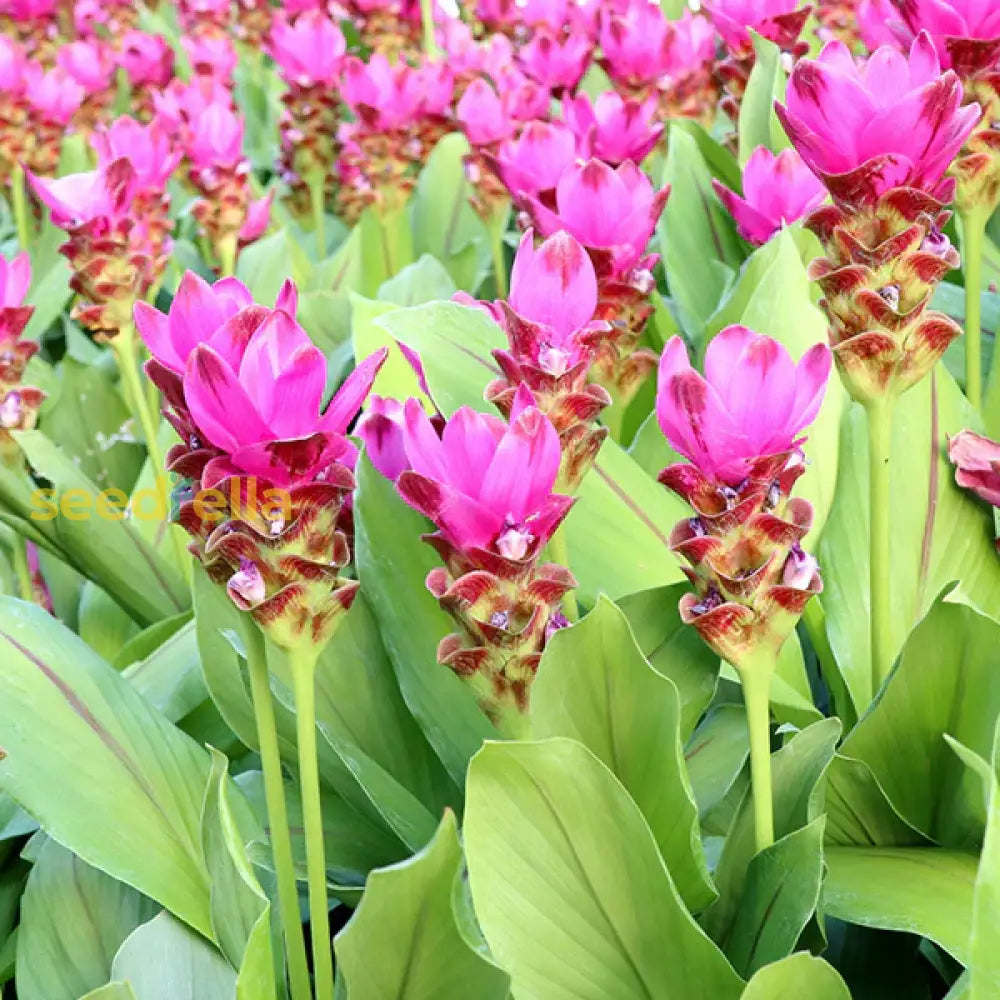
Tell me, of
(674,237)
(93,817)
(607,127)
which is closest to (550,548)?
(93,817)

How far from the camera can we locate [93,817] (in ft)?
2.94

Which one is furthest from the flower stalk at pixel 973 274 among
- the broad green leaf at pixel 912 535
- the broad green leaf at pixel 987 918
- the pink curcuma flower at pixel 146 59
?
the pink curcuma flower at pixel 146 59

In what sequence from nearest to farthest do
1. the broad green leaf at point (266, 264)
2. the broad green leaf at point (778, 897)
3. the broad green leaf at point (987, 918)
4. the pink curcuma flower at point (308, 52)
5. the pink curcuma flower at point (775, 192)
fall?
the broad green leaf at point (987, 918) < the broad green leaf at point (778, 897) < the pink curcuma flower at point (775, 192) < the broad green leaf at point (266, 264) < the pink curcuma flower at point (308, 52)

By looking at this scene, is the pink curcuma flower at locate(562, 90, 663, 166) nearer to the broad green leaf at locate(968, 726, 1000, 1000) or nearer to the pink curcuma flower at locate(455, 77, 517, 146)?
the pink curcuma flower at locate(455, 77, 517, 146)

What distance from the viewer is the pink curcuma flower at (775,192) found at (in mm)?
1210

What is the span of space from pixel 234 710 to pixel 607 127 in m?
0.67

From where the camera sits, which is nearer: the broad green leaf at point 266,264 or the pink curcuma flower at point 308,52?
the broad green leaf at point 266,264

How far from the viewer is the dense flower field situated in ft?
2.30

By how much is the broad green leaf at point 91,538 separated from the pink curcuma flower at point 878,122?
2.44 feet

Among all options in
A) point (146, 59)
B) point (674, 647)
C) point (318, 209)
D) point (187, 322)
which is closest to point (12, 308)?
point (187, 322)

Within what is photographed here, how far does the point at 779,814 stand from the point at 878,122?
1.35 ft

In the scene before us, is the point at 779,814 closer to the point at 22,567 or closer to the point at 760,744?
the point at 760,744

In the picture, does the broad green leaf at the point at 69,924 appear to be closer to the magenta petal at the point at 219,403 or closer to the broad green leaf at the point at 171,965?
the broad green leaf at the point at 171,965

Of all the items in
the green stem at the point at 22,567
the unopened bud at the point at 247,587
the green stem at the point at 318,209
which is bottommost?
the green stem at the point at 318,209
